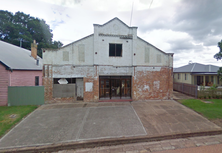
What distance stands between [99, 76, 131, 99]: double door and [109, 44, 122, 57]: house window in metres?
2.52

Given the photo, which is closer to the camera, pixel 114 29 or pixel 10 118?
pixel 10 118

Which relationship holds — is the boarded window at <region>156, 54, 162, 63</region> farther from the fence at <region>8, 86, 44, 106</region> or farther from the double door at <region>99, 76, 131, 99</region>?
the fence at <region>8, 86, 44, 106</region>

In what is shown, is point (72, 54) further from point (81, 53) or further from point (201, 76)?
point (201, 76)

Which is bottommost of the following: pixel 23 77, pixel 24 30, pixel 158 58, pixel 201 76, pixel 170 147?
pixel 170 147

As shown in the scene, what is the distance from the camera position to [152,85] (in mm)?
10688

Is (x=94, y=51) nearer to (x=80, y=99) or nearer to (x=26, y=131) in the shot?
(x=80, y=99)

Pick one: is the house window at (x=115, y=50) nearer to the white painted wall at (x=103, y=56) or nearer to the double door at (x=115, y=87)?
the white painted wall at (x=103, y=56)

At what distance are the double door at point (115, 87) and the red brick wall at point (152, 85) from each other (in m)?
0.75

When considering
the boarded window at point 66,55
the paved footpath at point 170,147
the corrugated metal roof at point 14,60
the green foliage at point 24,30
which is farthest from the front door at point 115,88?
the green foliage at point 24,30

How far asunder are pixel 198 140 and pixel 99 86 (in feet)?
26.7

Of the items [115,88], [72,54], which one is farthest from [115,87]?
[72,54]

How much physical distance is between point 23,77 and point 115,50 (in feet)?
34.5

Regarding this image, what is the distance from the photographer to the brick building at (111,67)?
9.84 metres

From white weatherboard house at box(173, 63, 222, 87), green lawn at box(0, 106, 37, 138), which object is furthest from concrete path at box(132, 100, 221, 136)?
white weatherboard house at box(173, 63, 222, 87)
